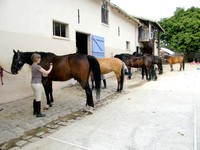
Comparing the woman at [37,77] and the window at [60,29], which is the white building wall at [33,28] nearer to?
the window at [60,29]

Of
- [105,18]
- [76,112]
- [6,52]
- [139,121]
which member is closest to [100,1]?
[105,18]

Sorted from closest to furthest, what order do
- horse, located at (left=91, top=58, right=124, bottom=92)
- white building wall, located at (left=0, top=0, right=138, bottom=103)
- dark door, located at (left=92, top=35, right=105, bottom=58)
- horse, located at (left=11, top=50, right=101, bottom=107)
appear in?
horse, located at (left=11, top=50, right=101, bottom=107) → white building wall, located at (left=0, top=0, right=138, bottom=103) → horse, located at (left=91, top=58, right=124, bottom=92) → dark door, located at (left=92, top=35, right=105, bottom=58)

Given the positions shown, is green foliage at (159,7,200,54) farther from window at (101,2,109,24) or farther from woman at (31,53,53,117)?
woman at (31,53,53,117)

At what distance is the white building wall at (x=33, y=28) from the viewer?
7.09 meters

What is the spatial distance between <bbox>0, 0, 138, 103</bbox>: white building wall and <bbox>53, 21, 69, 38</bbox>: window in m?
0.19

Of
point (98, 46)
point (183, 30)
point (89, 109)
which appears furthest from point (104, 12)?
point (183, 30)

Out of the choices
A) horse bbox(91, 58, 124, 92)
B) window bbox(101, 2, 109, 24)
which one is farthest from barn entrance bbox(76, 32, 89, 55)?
horse bbox(91, 58, 124, 92)

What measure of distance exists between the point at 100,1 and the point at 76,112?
28.8 feet

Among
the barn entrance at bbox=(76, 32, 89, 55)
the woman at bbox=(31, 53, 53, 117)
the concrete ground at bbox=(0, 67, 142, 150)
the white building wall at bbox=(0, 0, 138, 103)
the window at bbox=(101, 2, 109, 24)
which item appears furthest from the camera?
the window at bbox=(101, 2, 109, 24)

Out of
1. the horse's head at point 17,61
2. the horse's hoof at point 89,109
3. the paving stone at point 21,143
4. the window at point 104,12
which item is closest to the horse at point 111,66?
the horse's hoof at point 89,109

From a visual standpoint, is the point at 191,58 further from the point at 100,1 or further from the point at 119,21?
the point at 100,1

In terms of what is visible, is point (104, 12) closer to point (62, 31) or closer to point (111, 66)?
point (62, 31)

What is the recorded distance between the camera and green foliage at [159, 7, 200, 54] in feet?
115

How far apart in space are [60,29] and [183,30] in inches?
1185
